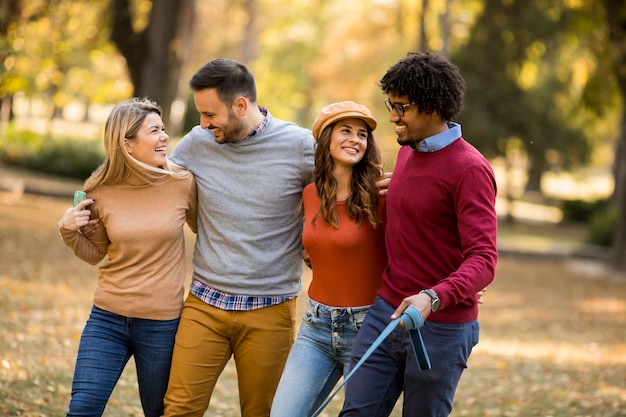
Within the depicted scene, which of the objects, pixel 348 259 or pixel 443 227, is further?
pixel 348 259

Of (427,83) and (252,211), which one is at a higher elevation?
(427,83)

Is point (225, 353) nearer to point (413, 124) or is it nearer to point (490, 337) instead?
point (413, 124)

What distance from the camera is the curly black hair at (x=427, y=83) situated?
12.7 ft

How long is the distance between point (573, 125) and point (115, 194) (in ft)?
99.3

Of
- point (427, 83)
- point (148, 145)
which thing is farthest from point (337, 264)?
point (148, 145)

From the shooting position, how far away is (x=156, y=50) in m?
17.0

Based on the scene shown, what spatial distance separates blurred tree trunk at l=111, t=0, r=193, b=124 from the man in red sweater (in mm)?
13385

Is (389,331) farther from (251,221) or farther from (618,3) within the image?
(618,3)

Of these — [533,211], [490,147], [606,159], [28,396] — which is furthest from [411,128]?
[606,159]

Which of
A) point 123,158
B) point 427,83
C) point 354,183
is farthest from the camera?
point 123,158

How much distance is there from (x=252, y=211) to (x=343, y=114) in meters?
0.67

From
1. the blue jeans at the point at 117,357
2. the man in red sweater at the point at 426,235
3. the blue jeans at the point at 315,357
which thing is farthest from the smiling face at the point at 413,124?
the blue jeans at the point at 117,357

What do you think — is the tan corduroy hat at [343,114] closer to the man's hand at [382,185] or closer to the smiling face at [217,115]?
the man's hand at [382,185]

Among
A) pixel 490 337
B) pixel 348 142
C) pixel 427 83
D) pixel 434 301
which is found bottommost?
pixel 490 337
